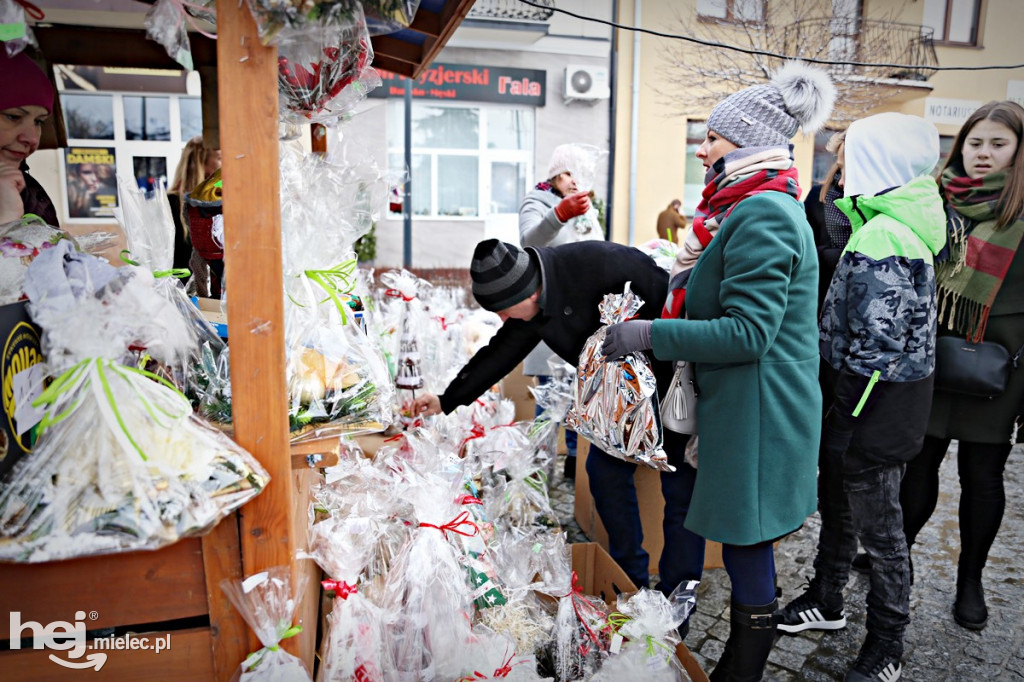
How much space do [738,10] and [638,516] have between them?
21.6 feet

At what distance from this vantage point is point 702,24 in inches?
310

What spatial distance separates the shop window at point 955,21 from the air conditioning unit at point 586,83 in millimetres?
5169

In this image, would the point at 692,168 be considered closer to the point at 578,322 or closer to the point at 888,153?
the point at 888,153

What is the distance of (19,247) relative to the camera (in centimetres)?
146

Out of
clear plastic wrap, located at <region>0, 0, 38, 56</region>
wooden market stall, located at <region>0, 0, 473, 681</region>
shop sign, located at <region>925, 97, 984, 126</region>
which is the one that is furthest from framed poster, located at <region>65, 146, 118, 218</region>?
shop sign, located at <region>925, 97, 984, 126</region>

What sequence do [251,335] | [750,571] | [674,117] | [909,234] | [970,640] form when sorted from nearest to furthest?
[251,335] < [750,571] < [909,234] < [970,640] < [674,117]

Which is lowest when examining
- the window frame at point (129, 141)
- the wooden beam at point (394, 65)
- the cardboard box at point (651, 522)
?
the cardboard box at point (651, 522)

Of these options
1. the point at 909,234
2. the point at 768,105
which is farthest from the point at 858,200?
the point at 768,105

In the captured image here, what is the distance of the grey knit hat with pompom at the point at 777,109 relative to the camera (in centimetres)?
188

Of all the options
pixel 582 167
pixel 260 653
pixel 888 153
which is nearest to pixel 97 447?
pixel 260 653

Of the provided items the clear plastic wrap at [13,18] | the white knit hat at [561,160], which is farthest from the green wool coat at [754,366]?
the white knit hat at [561,160]

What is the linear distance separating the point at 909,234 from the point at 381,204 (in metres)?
1.67

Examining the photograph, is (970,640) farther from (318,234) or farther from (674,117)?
(674,117)

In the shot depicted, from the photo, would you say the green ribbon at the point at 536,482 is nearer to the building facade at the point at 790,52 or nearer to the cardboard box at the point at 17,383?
the cardboard box at the point at 17,383
